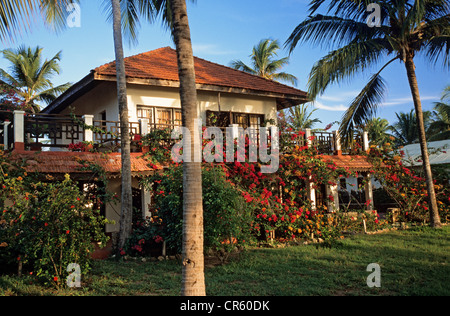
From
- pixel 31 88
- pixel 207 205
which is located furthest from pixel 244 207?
pixel 31 88

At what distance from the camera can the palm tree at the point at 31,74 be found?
2598 cm

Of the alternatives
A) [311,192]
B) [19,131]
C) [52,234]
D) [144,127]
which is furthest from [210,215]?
[311,192]

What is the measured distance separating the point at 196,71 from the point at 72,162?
22.5ft

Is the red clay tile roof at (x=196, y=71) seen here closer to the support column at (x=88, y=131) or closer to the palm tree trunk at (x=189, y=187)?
the support column at (x=88, y=131)

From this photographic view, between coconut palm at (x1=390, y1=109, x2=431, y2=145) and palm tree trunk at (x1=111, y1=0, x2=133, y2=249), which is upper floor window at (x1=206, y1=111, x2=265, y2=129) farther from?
coconut palm at (x1=390, y1=109, x2=431, y2=145)

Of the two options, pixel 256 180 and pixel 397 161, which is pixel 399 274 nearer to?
pixel 256 180

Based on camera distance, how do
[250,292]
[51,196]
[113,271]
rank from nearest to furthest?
1. [250,292]
2. [51,196]
3. [113,271]

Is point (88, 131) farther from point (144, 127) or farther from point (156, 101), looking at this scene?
point (156, 101)

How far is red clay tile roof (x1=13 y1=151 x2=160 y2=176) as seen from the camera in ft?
32.1

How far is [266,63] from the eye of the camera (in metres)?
30.5

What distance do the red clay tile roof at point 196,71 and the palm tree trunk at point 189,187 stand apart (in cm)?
792

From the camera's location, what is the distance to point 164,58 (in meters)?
15.7

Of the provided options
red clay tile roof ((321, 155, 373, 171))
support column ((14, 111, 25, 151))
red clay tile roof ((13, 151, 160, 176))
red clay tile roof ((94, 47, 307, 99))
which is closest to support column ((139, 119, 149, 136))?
red clay tile roof ((13, 151, 160, 176))
